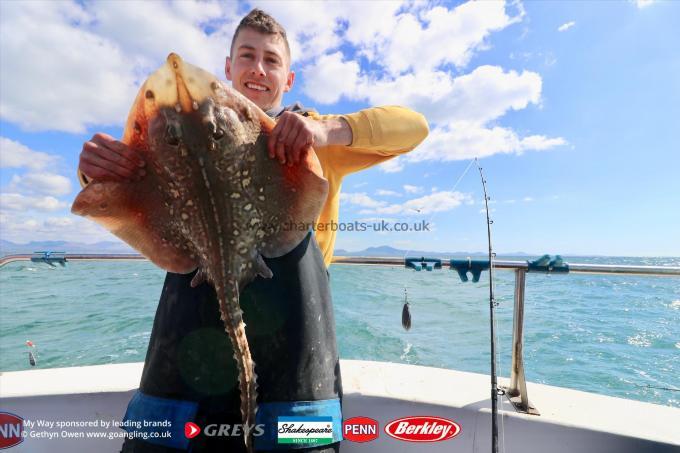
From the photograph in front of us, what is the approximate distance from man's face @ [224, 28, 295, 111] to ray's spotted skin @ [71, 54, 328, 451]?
0.54 m

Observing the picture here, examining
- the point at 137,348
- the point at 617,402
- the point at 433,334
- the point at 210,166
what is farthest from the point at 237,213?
the point at 433,334

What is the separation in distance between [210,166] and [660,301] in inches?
1060

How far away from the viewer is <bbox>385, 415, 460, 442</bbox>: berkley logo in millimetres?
2508

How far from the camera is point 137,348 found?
863cm

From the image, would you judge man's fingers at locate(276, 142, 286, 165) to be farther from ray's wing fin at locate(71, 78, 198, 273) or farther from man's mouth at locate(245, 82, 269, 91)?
man's mouth at locate(245, 82, 269, 91)

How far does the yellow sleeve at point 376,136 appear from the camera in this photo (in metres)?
1.66

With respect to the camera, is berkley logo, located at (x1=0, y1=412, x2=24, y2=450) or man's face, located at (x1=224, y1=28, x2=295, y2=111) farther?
berkley logo, located at (x1=0, y1=412, x2=24, y2=450)

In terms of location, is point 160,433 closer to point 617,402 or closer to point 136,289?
point 617,402

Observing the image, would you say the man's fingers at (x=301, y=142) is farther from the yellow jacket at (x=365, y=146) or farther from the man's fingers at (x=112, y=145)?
the man's fingers at (x=112, y=145)

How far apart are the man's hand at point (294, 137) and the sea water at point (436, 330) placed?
2214 mm

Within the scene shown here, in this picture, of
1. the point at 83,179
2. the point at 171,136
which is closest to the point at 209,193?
the point at 171,136

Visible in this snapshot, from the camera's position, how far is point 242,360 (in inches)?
53.3

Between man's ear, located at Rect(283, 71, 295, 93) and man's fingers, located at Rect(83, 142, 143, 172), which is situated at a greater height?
man's ear, located at Rect(283, 71, 295, 93)

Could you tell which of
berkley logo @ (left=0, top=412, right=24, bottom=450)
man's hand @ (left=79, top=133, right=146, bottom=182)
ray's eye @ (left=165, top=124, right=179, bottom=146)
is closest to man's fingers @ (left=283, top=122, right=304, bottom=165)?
ray's eye @ (left=165, top=124, right=179, bottom=146)
